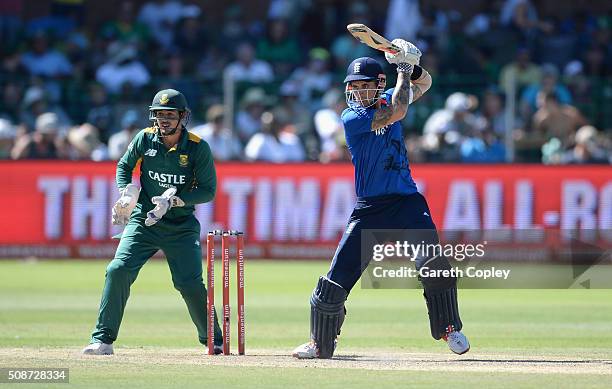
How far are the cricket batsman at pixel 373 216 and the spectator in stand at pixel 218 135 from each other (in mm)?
11240

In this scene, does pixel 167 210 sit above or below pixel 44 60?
below

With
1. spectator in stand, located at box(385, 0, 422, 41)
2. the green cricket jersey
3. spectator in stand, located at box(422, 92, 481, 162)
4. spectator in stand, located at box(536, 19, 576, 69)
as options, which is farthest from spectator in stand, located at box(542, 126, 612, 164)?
the green cricket jersey

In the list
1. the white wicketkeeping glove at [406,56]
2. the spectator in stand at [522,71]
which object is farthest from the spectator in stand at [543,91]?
the white wicketkeeping glove at [406,56]

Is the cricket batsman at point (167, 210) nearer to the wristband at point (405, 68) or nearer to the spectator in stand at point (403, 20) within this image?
the wristband at point (405, 68)

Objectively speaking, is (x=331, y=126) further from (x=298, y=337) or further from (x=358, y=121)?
(x=358, y=121)

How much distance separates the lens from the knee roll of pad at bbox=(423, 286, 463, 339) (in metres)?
10.9

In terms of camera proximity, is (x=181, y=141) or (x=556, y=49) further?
(x=556, y=49)

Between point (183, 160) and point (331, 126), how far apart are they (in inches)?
445

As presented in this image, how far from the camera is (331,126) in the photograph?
22.5m

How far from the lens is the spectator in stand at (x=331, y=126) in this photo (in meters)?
22.4

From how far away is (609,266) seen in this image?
15.2 m

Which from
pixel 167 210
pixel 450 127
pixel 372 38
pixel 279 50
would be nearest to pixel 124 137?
pixel 279 50

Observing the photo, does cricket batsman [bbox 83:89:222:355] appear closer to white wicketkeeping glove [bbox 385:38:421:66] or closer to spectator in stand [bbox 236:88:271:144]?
white wicketkeeping glove [bbox 385:38:421:66]

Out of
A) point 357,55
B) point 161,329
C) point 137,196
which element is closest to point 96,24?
point 357,55
